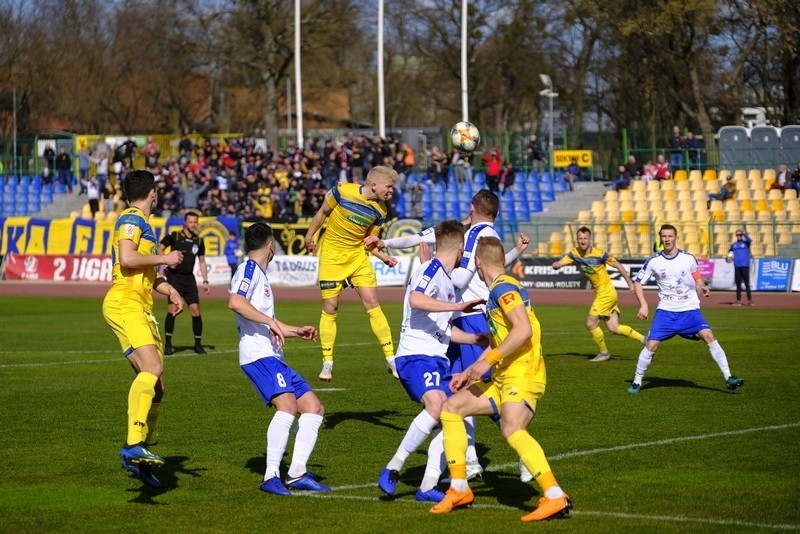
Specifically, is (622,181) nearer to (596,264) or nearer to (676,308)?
(596,264)

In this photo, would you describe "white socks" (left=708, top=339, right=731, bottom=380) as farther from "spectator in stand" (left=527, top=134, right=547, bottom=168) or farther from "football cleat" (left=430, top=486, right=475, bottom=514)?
"spectator in stand" (left=527, top=134, right=547, bottom=168)

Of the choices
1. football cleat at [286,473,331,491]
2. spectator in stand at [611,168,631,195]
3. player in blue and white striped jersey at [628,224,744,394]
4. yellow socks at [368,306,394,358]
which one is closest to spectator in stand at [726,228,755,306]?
spectator in stand at [611,168,631,195]

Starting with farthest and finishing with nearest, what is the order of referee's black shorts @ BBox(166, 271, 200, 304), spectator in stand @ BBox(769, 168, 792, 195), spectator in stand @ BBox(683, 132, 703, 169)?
1. spectator in stand @ BBox(683, 132, 703, 169)
2. spectator in stand @ BBox(769, 168, 792, 195)
3. referee's black shorts @ BBox(166, 271, 200, 304)

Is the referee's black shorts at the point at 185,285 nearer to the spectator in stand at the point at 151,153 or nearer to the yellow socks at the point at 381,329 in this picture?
the yellow socks at the point at 381,329

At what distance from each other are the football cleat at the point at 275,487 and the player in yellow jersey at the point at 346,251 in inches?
158

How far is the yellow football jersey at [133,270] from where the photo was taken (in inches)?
390

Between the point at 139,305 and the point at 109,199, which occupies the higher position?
the point at 109,199

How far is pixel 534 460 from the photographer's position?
834 cm

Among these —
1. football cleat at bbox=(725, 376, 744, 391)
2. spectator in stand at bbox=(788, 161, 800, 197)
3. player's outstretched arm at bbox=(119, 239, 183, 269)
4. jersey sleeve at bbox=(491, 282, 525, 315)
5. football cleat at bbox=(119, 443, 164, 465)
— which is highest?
spectator in stand at bbox=(788, 161, 800, 197)

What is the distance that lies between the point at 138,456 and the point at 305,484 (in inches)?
53.4

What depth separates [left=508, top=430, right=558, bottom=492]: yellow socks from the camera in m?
8.34

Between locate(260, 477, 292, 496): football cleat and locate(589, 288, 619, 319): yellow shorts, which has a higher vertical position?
locate(589, 288, 619, 319): yellow shorts

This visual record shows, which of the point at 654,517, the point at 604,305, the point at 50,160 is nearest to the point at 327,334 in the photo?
the point at 654,517

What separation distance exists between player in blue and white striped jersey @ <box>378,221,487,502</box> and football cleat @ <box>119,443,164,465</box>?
1.77 meters
